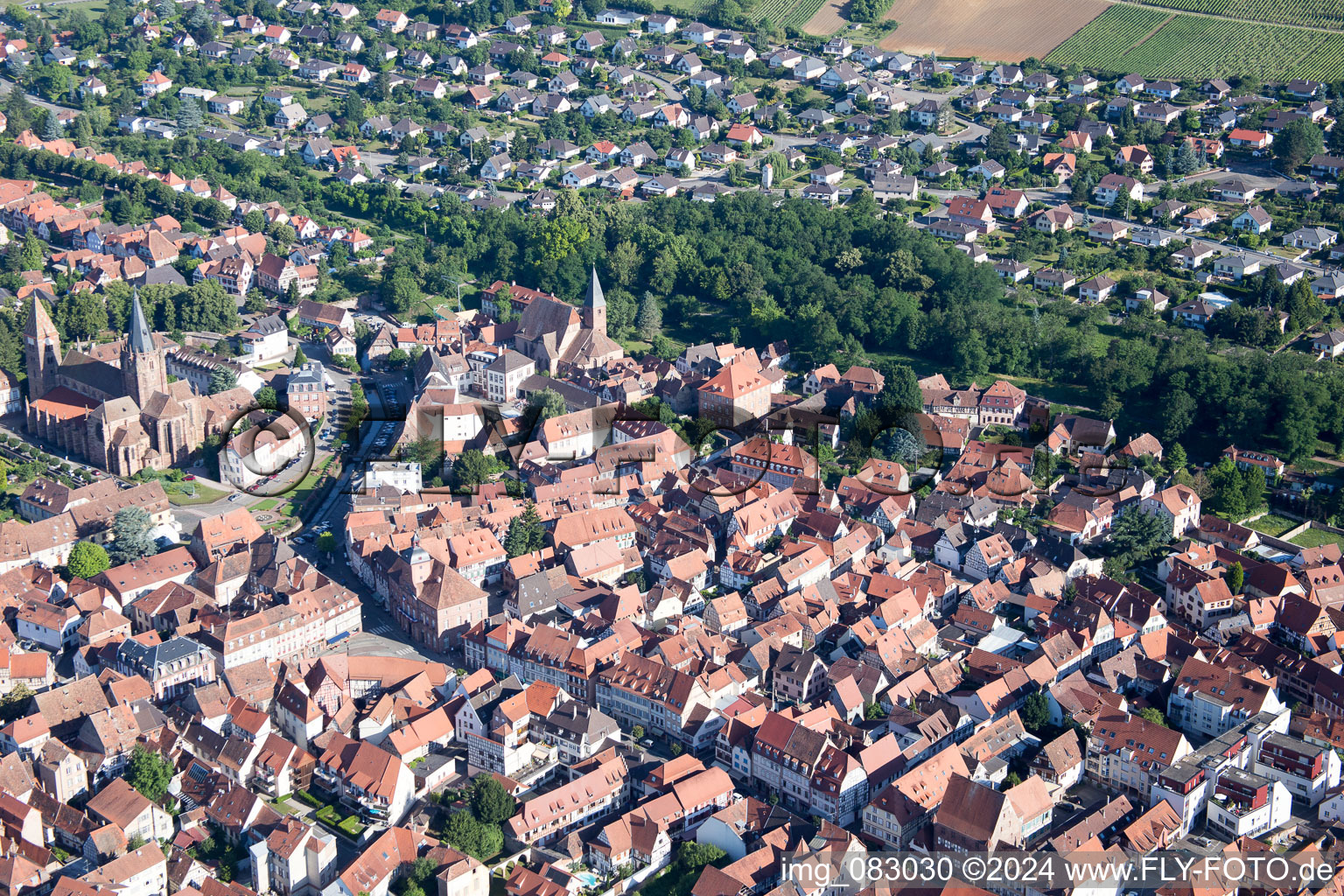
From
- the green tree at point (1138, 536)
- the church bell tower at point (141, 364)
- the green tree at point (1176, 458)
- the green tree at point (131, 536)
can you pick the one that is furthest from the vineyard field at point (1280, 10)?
the green tree at point (131, 536)

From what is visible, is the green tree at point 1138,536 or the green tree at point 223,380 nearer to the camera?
the green tree at point 1138,536

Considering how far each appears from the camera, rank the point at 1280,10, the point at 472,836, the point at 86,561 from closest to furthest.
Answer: the point at 472,836 → the point at 86,561 → the point at 1280,10

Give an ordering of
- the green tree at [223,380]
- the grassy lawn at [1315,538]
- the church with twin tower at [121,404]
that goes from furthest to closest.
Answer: the green tree at [223,380] → the church with twin tower at [121,404] → the grassy lawn at [1315,538]

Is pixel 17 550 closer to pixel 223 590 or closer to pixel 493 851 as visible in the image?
pixel 223 590

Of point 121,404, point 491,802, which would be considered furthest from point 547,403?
point 491,802

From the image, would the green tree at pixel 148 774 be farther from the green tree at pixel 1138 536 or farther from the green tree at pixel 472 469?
the green tree at pixel 1138 536

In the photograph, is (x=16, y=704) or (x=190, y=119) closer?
(x=16, y=704)

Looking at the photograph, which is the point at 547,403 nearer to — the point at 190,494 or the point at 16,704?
the point at 190,494
